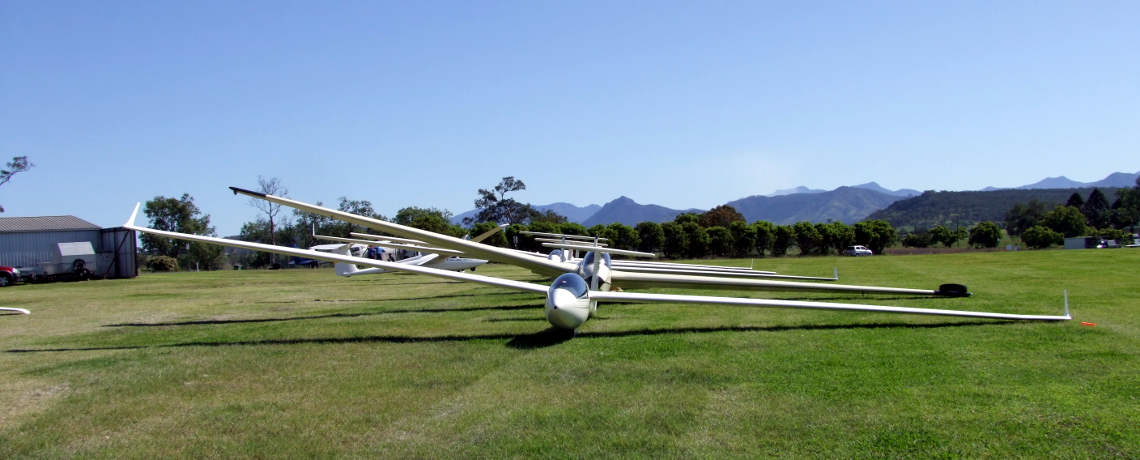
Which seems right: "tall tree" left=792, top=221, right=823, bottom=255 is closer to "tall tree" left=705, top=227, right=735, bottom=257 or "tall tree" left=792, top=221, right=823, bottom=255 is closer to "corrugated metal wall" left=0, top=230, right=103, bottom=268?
"tall tree" left=705, top=227, right=735, bottom=257

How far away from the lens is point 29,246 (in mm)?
33594

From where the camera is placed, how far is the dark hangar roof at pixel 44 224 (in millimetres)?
34066

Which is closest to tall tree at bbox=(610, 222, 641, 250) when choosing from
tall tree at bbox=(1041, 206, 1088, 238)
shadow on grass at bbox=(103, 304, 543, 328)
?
shadow on grass at bbox=(103, 304, 543, 328)

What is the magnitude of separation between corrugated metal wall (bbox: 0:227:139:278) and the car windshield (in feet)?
103

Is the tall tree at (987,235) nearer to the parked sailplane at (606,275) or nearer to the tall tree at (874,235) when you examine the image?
the tall tree at (874,235)

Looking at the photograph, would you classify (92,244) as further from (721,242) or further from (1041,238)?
(1041,238)

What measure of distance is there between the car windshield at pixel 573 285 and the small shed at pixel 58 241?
3157cm

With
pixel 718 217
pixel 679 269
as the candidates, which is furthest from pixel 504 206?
pixel 679 269

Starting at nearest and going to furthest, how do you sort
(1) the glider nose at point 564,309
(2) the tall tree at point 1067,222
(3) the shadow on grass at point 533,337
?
(1) the glider nose at point 564,309, (3) the shadow on grass at point 533,337, (2) the tall tree at point 1067,222

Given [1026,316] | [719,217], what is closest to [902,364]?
[1026,316]

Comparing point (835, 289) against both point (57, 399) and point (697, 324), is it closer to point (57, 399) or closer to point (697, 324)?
point (697, 324)

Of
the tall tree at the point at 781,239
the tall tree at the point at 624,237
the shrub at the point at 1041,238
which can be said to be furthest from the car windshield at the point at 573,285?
the shrub at the point at 1041,238

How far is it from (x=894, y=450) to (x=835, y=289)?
8.17 m

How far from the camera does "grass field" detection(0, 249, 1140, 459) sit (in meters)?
4.98
